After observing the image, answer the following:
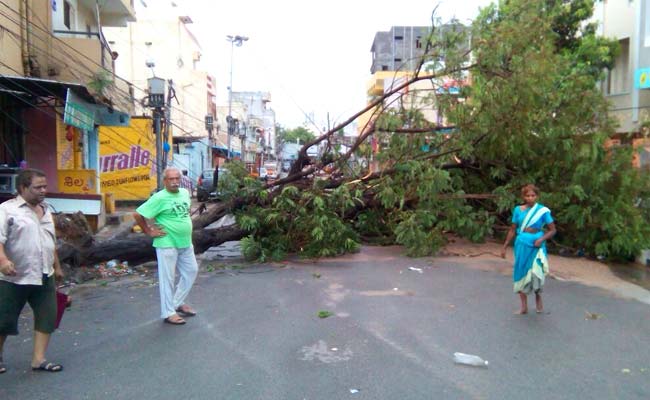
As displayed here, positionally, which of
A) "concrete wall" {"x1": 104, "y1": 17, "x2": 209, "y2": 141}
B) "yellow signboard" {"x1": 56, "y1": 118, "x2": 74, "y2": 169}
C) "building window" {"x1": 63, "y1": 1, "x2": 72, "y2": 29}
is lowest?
"yellow signboard" {"x1": 56, "y1": 118, "x2": 74, "y2": 169}

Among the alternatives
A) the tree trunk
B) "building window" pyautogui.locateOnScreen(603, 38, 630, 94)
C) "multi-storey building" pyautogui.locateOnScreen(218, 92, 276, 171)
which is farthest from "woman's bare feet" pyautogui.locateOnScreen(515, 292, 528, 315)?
"multi-storey building" pyautogui.locateOnScreen(218, 92, 276, 171)

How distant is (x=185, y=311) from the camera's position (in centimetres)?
679

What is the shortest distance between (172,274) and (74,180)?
34.6ft

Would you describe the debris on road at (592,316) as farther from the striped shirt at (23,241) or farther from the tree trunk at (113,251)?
the tree trunk at (113,251)

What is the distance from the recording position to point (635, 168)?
34.2 feet

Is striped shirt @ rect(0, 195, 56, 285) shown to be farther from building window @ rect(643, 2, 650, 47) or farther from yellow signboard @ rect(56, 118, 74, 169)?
building window @ rect(643, 2, 650, 47)

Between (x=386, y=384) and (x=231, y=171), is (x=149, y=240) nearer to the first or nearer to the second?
(x=231, y=171)

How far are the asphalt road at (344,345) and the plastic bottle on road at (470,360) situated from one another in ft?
0.26

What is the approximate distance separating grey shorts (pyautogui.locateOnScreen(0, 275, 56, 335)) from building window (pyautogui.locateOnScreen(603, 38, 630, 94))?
20.0m

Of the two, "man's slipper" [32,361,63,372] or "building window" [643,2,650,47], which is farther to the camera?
"building window" [643,2,650,47]

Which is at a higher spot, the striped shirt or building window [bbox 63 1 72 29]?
building window [bbox 63 1 72 29]

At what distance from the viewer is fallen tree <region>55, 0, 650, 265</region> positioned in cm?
1023

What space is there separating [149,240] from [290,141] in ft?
306

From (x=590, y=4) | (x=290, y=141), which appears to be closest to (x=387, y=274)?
(x=590, y=4)
